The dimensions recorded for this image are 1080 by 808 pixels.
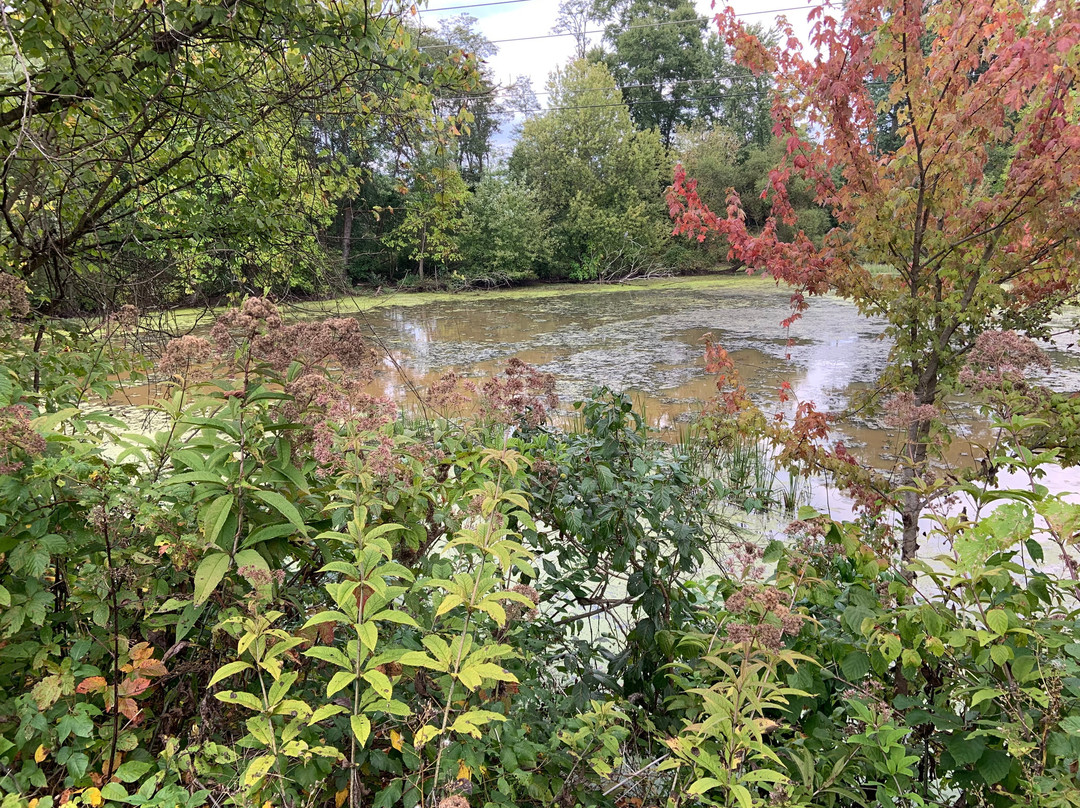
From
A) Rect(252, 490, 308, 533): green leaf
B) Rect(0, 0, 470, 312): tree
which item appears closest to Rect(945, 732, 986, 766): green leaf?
Rect(252, 490, 308, 533): green leaf

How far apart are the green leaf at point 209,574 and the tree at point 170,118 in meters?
1.31

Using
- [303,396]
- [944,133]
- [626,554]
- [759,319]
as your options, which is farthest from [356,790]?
[759,319]

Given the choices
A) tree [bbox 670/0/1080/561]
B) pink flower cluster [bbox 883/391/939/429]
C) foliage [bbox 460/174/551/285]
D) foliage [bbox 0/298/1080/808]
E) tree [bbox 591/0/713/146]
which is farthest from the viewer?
tree [bbox 591/0/713/146]

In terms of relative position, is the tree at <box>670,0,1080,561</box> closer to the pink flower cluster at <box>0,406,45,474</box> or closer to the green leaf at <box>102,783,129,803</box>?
the green leaf at <box>102,783,129,803</box>

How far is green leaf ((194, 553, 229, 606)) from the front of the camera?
1.08 metres

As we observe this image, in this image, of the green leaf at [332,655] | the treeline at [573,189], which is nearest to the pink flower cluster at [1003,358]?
the green leaf at [332,655]

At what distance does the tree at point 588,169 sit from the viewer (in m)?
22.9

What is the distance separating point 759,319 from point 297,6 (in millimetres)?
12030

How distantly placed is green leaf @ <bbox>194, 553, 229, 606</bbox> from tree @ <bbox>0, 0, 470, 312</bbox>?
1.31 m

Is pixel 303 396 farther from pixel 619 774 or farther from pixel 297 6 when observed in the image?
pixel 297 6

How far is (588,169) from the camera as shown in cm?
2344

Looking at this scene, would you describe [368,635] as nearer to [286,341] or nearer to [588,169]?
[286,341]

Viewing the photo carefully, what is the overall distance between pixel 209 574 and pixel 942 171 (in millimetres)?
3454

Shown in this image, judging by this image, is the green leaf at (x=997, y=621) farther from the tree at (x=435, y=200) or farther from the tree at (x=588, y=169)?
the tree at (x=588, y=169)
